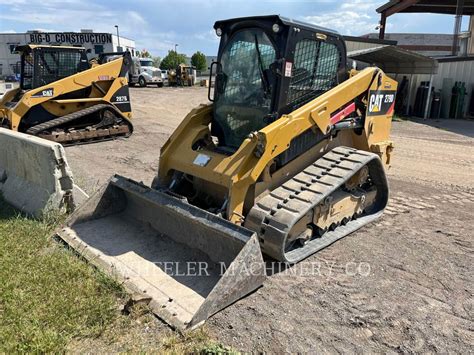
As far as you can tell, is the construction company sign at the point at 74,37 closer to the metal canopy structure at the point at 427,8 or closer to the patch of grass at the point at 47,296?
the metal canopy structure at the point at 427,8

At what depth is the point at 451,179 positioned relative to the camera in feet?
24.7

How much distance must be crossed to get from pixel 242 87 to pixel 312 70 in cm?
82

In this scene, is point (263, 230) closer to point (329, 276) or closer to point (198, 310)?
point (329, 276)

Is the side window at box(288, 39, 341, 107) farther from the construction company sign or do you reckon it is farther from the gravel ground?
the construction company sign

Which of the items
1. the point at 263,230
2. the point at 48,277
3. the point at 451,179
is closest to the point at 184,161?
the point at 263,230

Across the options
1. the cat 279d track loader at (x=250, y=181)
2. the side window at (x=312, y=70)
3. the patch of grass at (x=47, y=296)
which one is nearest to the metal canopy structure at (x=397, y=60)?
the side window at (x=312, y=70)

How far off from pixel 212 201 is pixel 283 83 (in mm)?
1529

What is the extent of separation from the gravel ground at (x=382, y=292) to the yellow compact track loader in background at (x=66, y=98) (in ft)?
11.9

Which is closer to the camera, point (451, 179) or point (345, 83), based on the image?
point (345, 83)

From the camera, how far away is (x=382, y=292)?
3574 millimetres

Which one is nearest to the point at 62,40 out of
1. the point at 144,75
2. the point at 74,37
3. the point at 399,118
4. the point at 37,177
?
the point at 74,37

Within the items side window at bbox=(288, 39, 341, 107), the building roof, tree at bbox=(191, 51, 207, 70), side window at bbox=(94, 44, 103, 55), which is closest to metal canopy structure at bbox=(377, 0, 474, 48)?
the building roof

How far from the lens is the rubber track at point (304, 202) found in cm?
373

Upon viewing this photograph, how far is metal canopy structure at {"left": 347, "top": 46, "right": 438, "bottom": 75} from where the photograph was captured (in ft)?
49.3
